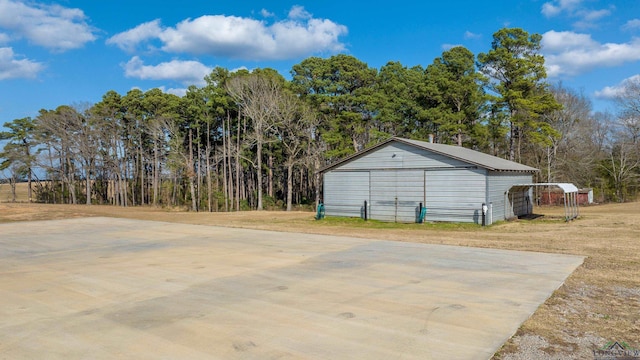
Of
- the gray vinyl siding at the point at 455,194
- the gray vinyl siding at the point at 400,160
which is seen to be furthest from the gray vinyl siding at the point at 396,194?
the gray vinyl siding at the point at 455,194

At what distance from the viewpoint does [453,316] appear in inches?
218

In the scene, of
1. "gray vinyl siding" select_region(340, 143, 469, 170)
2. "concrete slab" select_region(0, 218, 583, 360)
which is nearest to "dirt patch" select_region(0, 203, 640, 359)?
"concrete slab" select_region(0, 218, 583, 360)

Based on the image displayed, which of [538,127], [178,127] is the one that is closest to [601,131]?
[538,127]

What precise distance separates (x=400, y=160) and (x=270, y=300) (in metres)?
13.6

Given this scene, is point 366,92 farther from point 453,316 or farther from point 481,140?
point 453,316

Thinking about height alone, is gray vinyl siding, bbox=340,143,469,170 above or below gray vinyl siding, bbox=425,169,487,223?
above

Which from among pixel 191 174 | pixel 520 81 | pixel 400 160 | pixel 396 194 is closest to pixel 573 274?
pixel 396 194

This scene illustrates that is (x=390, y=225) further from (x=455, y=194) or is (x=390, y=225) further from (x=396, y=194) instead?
(x=455, y=194)

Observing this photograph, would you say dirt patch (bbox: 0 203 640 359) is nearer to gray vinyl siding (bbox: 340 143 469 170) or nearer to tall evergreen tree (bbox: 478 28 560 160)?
gray vinyl siding (bbox: 340 143 469 170)

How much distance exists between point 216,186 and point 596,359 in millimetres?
41011

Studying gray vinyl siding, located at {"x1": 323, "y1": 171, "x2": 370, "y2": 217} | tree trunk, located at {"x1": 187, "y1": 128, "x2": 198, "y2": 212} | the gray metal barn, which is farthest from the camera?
tree trunk, located at {"x1": 187, "y1": 128, "x2": 198, "y2": 212}

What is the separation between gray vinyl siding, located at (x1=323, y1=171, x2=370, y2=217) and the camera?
66.0 feet

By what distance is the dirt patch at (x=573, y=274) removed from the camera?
4.69 meters

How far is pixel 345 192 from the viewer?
816 inches
